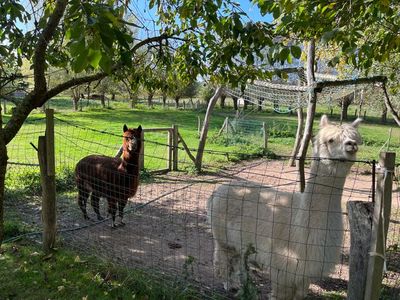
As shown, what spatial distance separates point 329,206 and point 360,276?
87 centimetres

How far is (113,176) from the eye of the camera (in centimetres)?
613

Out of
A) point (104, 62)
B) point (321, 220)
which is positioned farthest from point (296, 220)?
point (104, 62)

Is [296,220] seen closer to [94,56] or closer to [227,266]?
[227,266]

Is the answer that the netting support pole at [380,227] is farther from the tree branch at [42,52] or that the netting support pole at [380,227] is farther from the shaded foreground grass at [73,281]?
the tree branch at [42,52]

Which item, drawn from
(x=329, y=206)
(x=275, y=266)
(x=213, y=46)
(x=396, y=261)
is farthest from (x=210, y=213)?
(x=396, y=261)

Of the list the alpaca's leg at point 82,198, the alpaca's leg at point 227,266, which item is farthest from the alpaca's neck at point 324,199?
the alpaca's leg at point 82,198

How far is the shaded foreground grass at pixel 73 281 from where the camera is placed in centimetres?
358

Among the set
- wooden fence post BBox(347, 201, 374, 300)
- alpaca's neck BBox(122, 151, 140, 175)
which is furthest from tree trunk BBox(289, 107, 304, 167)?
wooden fence post BBox(347, 201, 374, 300)

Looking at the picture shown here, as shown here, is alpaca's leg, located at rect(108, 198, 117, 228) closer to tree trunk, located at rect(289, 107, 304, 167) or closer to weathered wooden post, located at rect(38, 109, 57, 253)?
A: weathered wooden post, located at rect(38, 109, 57, 253)

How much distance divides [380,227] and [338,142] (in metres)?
0.94

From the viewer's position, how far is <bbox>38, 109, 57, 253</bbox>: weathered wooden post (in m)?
4.32

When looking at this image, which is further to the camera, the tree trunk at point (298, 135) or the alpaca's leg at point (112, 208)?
the tree trunk at point (298, 135)

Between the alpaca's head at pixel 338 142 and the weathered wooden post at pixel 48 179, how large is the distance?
284 centimetres

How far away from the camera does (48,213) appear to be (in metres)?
4.46
